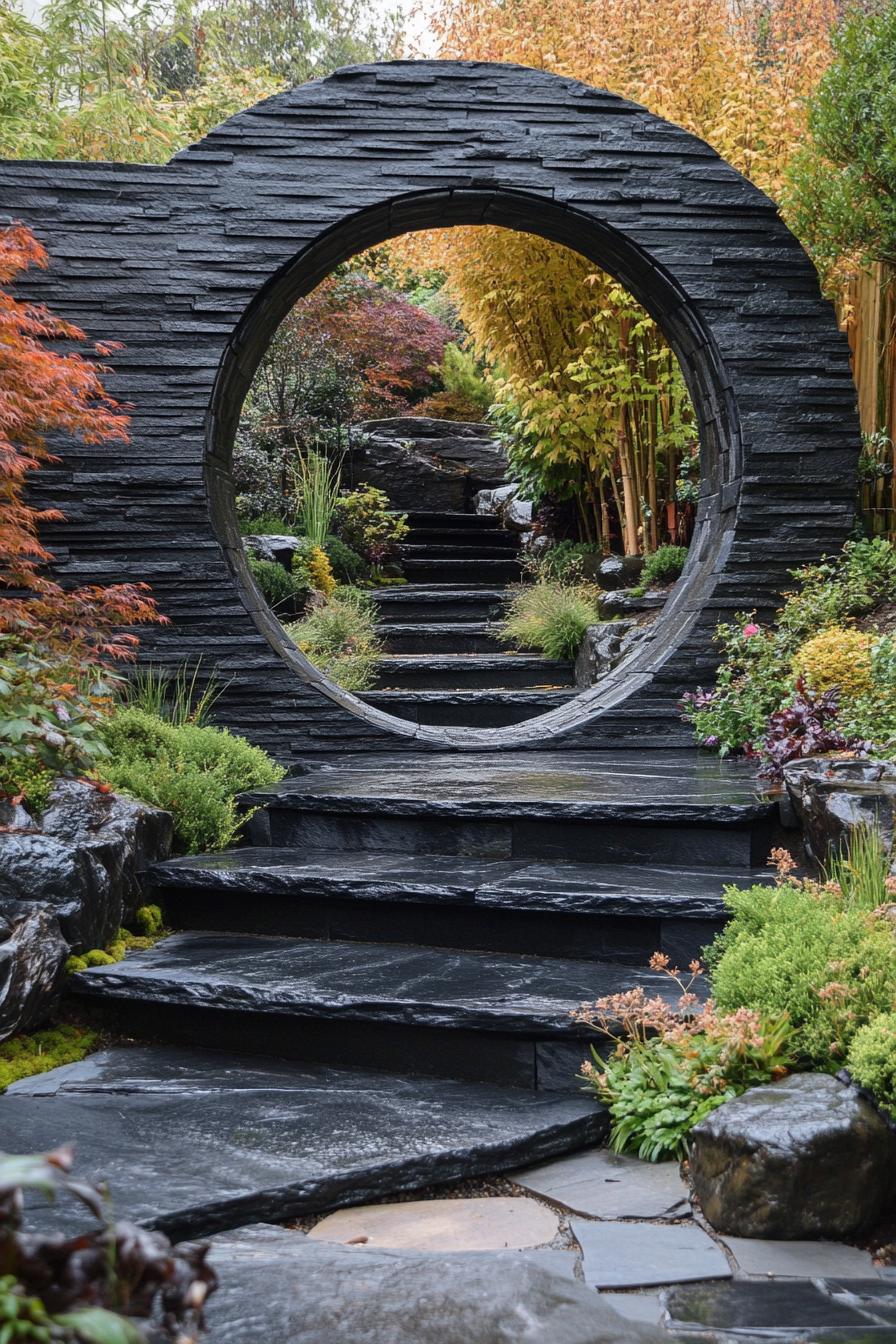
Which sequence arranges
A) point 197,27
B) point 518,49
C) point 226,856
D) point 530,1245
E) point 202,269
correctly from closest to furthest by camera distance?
point 530,1245
point 226,856
point 202,269
point 518,49
point 197,27

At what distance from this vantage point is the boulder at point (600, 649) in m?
7.22

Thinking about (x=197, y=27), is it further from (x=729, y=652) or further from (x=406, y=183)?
(x=729, y=652)

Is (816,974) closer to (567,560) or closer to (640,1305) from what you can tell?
(640,1305)

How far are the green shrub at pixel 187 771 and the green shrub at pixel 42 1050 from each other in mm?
1036

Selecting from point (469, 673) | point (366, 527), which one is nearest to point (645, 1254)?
point (469, 673)

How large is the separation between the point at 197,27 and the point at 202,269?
40.4 ft

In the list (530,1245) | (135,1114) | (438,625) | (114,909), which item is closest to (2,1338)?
(530,1245)

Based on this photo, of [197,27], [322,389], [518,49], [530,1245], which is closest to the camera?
[530,1245]

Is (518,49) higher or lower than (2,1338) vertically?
higher

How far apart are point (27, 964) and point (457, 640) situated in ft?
21.4

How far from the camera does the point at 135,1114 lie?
249 cm

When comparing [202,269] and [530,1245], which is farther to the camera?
[202,269]

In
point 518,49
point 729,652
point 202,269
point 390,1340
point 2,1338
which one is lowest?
point 390,1340

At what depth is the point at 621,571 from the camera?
8.40 meters
